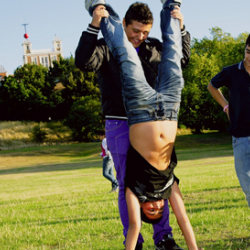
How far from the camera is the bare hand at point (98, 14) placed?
153 inches

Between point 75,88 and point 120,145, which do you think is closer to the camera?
point 120,145

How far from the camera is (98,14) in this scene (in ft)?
12.8

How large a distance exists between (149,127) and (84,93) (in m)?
61.2

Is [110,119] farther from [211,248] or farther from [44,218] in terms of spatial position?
[44,218]

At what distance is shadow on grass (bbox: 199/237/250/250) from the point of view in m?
3.91

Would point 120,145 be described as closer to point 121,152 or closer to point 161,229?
point 121,152

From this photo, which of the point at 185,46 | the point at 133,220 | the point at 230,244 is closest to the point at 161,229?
the point at 133,220

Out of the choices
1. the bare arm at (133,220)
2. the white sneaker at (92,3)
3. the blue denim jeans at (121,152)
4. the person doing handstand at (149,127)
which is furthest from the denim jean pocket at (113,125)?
the white sneaker at (92,3)

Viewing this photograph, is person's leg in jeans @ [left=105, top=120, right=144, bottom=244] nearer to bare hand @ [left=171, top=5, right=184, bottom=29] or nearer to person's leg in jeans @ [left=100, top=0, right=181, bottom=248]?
person's leg in jeans @ [left=100, top=0, right=181, bottom=248]

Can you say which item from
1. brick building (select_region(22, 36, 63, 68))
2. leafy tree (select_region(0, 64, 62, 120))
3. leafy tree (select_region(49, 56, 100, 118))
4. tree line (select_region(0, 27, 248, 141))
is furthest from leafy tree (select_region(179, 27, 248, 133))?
brick building (select_region(22, 36, 63, 68))

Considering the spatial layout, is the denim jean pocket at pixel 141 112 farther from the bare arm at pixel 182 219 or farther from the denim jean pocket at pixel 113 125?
the bare arm at pixel 182 219

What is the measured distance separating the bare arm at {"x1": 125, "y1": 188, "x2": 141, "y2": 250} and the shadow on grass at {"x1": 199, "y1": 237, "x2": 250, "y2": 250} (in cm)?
111

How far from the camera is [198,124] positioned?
54.6m

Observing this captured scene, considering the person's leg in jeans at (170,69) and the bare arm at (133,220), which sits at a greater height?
the person's leg in jeans at (170,69)
